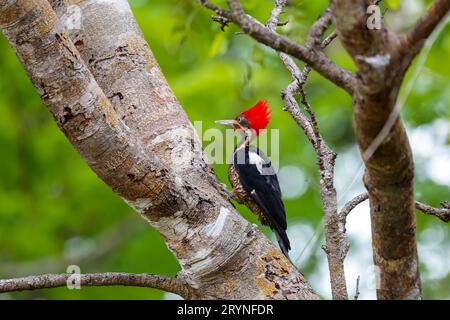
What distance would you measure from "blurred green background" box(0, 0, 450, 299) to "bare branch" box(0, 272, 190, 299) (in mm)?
3623

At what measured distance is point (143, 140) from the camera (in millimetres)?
3457

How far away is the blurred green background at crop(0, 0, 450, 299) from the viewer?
22.6ft

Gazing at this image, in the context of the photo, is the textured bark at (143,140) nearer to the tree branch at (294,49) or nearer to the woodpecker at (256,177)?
the tree branch at (294,49)

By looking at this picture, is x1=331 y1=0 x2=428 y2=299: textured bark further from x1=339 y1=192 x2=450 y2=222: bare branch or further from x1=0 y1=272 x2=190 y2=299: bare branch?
x1=0 y1=272 x2=190 y2=299: bare branch

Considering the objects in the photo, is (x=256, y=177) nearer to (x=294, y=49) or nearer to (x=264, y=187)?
(x=264, y=187)

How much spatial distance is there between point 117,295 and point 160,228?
4470 mm

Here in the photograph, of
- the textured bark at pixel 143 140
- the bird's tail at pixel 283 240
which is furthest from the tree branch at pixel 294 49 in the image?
the bird's tail at pixel 283 240

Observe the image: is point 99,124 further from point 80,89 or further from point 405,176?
point 405,176

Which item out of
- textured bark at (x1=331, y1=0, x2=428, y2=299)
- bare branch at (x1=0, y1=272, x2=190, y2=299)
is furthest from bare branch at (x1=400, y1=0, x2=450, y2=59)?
bare branch at (x1=0, y1=272, x2=190, y2=299)

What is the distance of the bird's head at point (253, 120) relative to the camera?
584 cm

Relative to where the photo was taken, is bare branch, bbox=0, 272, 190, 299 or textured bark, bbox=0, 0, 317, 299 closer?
textured bark, bbox=0, 0, 317, 299

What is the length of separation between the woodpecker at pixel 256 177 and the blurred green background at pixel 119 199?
0.59 m

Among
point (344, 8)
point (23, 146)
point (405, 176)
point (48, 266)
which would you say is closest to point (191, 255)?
point (405, 176)

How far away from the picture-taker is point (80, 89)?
2.64 meters
